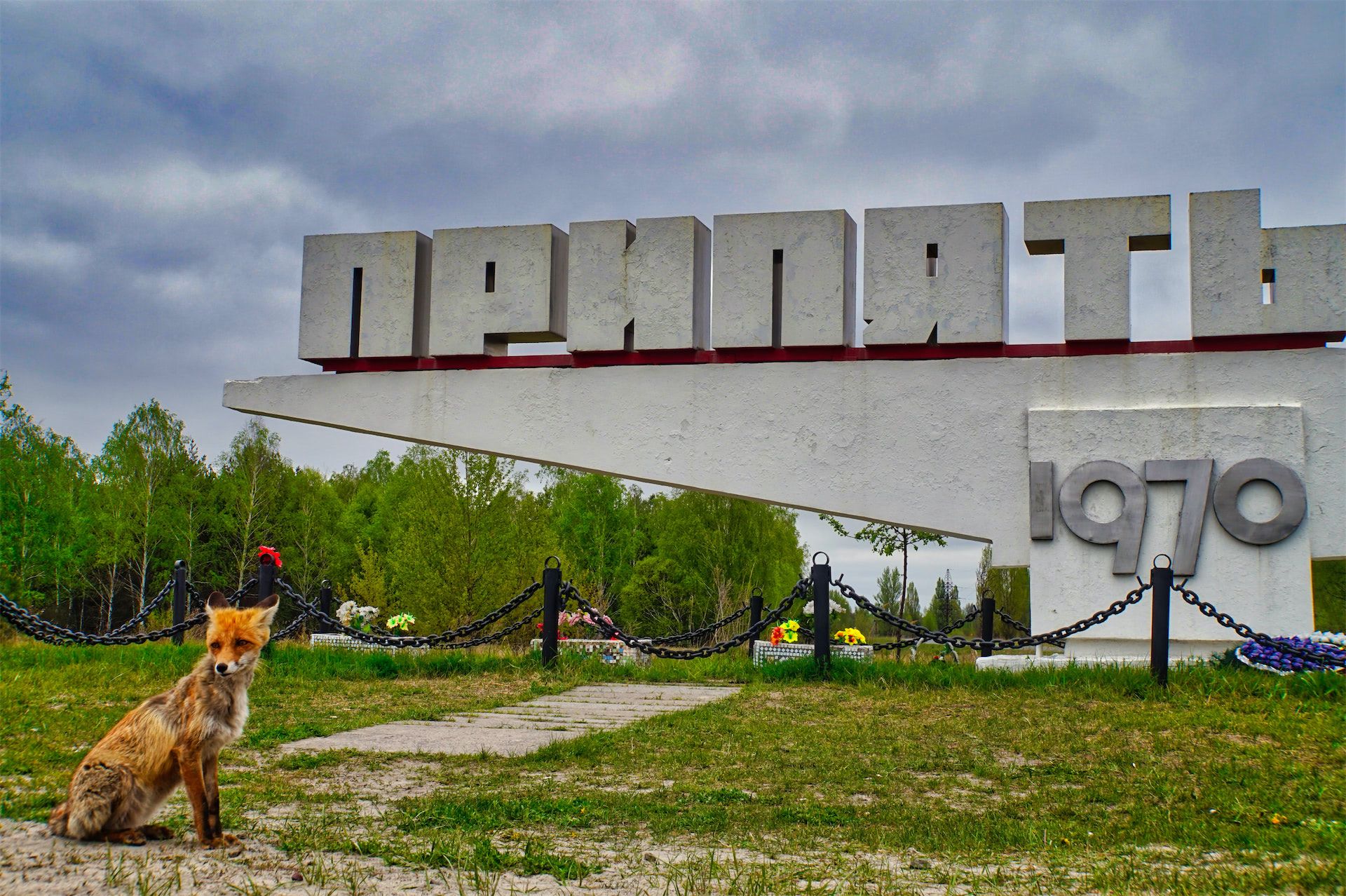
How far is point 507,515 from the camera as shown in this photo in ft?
99.2

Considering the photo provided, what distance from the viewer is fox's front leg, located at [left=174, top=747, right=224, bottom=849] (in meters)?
4.24

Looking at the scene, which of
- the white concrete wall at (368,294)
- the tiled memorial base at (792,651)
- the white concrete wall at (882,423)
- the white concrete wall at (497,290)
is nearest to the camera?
the white concrete wall at (882,423)

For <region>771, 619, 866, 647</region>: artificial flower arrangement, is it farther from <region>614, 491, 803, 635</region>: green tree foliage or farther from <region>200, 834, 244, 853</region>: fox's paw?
<region>614, 491, 803, 635</region>: green tree foliage

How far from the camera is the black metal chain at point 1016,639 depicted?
414 inches

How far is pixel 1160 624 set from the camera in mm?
9820

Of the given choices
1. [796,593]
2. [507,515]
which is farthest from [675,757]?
[507,515]

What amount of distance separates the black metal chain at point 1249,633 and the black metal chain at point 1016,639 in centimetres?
40

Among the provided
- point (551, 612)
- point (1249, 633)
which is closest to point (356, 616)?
point (551, 612)

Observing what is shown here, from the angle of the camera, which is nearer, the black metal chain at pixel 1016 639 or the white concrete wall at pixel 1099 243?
the black metal chain at pixel 1016 639

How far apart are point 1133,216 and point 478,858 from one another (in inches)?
417

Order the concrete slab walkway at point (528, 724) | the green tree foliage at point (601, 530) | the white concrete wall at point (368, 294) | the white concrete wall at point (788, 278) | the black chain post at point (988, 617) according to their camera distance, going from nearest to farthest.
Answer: the concrete slab walkway at point (528, 724) < the white concrete wall at point (788, 278) < the white concrete wall at point (368, 294) < the black chain post at point (988, 617) < the green tree foliage at point (601, 530)

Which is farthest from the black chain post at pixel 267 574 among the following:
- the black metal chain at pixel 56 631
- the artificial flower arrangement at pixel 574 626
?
the artificial flower arrangement at pixel 574 626

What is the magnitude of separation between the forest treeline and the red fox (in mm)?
24982

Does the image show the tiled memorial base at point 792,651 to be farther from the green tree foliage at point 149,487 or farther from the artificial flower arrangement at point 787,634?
the green tree foliage at point 149,487
